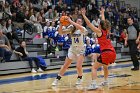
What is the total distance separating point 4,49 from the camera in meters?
12.2

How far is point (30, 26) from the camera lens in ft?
51.6

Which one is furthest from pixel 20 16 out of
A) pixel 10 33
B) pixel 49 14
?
pixel 49 14

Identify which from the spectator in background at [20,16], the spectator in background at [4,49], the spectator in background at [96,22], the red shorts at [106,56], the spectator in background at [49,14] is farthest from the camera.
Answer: the spectator in background at [96,22]

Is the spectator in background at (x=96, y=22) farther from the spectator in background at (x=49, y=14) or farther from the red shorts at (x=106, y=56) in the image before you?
the red shorts at (x=106, y=56)

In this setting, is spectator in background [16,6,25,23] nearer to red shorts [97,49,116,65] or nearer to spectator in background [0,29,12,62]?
spectator in background [0,29,12,62]

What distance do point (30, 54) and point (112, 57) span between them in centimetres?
644

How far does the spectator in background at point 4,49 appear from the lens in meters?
12.2

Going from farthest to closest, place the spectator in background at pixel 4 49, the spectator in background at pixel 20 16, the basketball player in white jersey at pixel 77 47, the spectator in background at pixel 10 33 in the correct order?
1. the spectator in background at pixel 20 16
2. the spectator in background at pixel 10 33
3. the spectator in background at pixel 4 49
4. the basketball player in white jersey at pixel 77 47

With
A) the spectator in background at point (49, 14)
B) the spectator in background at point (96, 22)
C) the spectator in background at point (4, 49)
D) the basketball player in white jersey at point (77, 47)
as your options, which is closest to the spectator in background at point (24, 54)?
the spectator in background at point (4, 49)

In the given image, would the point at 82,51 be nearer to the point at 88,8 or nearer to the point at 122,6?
the point at 88,8

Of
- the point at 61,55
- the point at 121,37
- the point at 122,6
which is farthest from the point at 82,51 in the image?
the point at 122,6

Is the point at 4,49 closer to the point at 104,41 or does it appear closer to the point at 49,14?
the point at 104,41

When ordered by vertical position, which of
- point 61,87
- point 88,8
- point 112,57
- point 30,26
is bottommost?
point 61,87

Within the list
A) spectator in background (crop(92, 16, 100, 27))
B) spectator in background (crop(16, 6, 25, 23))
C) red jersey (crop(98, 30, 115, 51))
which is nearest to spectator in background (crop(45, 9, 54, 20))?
spectator in background (crop(16, 6, 25, 23))
